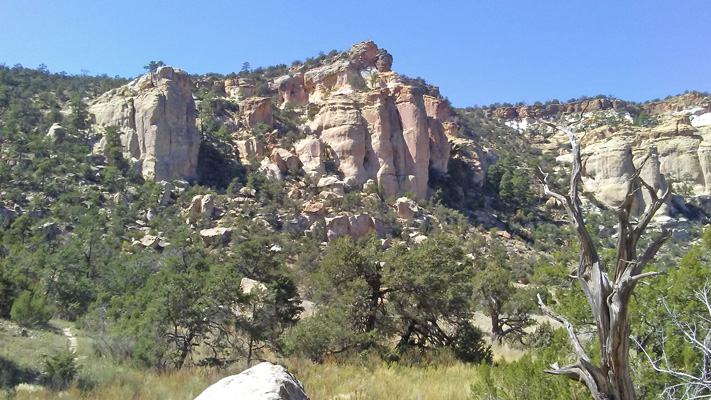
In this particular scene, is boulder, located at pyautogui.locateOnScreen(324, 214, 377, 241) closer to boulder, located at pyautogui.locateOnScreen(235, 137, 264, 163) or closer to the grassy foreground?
boulder, located at pyautogui.locateOnScreen(235, 137, 264, 163)

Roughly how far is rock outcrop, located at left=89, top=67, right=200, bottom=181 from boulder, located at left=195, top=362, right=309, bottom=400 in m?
41.7

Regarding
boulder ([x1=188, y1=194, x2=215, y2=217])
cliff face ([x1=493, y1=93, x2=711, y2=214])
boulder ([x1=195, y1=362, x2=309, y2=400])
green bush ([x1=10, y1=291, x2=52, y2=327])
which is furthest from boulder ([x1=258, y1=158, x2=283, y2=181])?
boulder ([x1=195, y1=362, x2=309, y2=400])

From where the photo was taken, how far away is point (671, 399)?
3.60 m

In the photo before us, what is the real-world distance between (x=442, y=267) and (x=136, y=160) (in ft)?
131

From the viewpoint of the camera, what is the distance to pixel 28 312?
12953 mm

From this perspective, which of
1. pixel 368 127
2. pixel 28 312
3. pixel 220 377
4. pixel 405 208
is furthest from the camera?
pixel 368 127

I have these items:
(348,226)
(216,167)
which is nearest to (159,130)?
(216,167)

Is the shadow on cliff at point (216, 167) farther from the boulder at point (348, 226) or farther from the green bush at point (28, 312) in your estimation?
the green bush at point (28, 312)

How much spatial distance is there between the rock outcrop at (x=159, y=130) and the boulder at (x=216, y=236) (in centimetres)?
1062

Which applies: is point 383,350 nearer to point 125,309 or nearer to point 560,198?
point 560,198

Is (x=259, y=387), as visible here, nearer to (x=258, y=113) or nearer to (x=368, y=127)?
(x=368, y=127)

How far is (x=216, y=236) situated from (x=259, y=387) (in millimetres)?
32134

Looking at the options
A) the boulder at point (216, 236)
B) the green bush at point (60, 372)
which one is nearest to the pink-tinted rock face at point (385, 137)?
the boulder at point (216, 236)

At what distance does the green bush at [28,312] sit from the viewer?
12844mm
